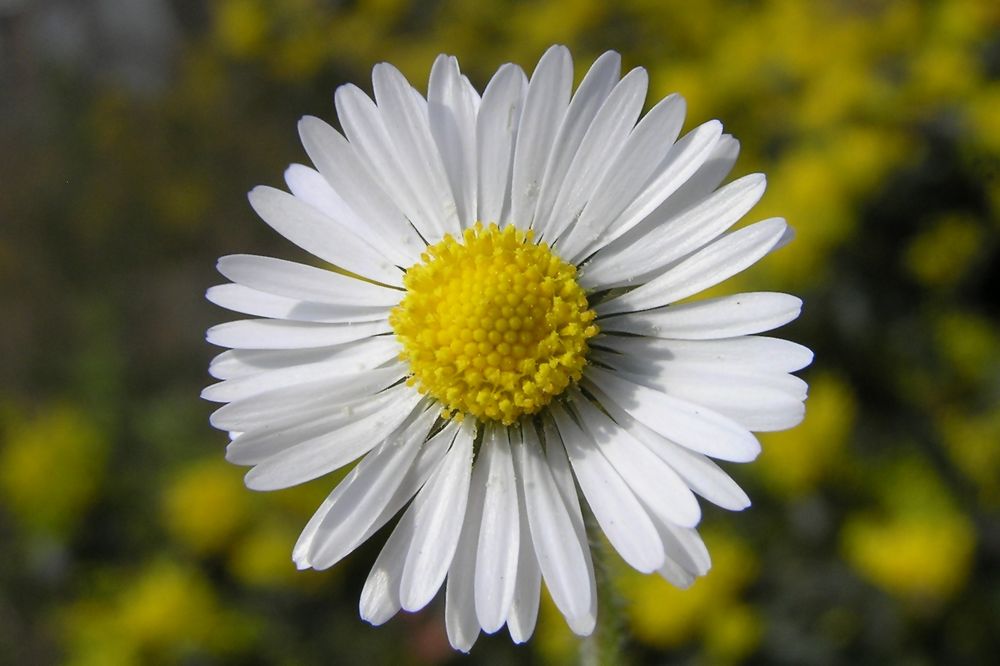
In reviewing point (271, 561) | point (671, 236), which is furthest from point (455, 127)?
point (271, 561)

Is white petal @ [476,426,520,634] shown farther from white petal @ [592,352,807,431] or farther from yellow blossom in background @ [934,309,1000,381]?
yellow blossom in background @ [934,309,1000,381]

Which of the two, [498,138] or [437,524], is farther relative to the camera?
[498,138]

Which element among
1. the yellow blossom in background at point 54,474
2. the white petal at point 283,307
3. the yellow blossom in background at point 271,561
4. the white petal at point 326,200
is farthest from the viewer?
the yellow blossom in background at point 54,474

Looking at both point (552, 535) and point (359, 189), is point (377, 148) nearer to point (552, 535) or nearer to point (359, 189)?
point (359, 189)

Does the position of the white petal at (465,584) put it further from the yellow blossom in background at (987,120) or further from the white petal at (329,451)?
the yellow blossom in background at (987,120)

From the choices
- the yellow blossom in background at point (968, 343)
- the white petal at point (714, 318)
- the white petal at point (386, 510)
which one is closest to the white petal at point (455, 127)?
the white petal at point (714, 318)

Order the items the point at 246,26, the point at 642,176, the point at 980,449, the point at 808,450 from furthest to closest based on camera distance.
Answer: the point at 246,26 → the point at 980,449 → the point at 808,450 → the point at 642,176
